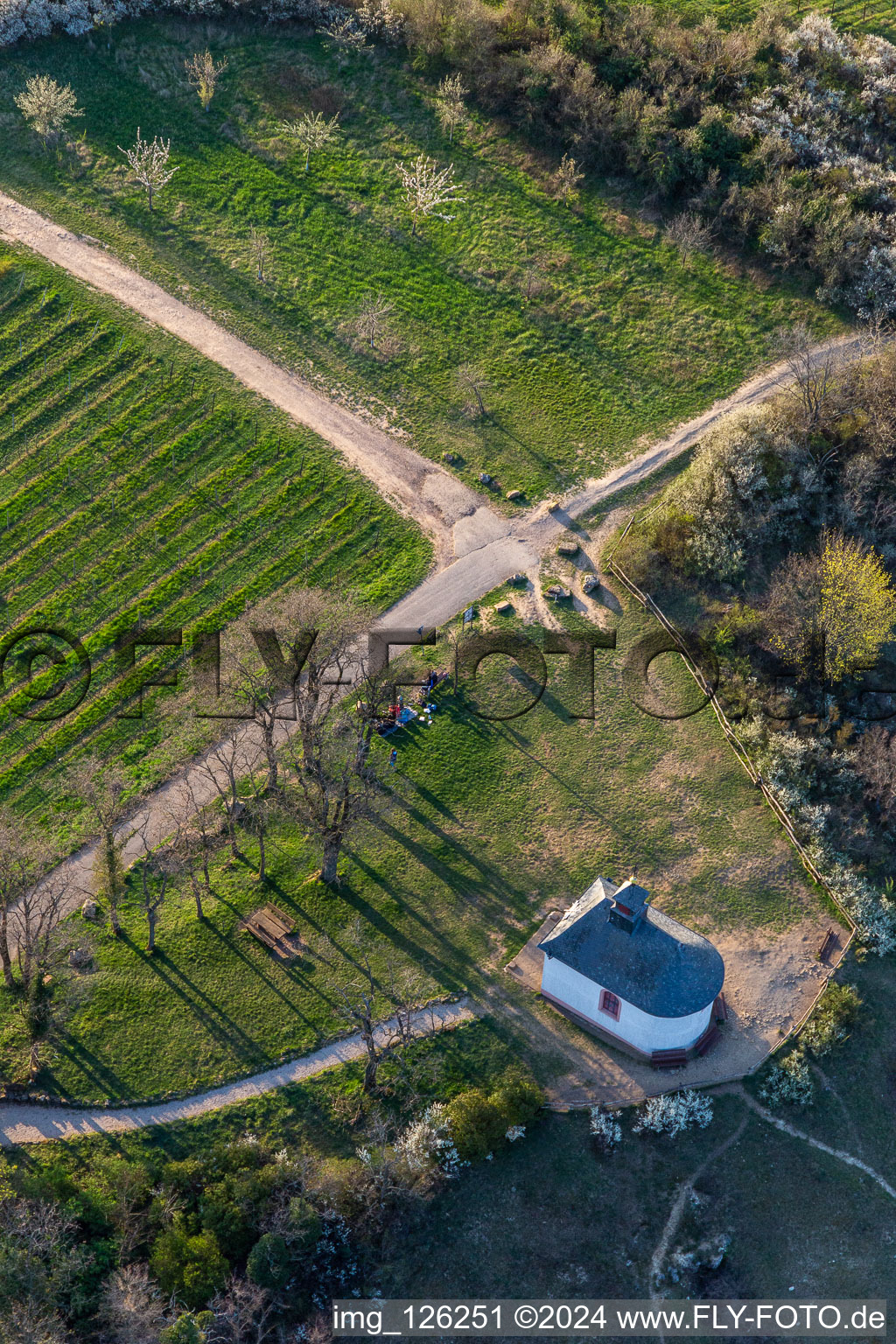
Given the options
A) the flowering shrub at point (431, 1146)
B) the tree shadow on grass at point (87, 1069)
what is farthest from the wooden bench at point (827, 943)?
the tree shadow on grass at point (87, 1069)

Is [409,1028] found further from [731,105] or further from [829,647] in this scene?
[731,105]

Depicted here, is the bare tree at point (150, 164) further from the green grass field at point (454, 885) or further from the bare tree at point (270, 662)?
the green grass field at point (454, 885)

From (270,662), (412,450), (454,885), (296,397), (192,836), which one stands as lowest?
(454,885)

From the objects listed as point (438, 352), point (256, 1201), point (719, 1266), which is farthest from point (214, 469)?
point (719, 1266)

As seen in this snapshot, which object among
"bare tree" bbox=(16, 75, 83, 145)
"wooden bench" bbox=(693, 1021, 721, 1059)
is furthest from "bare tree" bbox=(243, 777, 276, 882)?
"bare tree" bbox=(16, 75, 83, 145)

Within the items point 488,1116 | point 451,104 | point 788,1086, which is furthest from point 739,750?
point 451,104

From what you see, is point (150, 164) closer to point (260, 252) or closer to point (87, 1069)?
point (260, 252)
